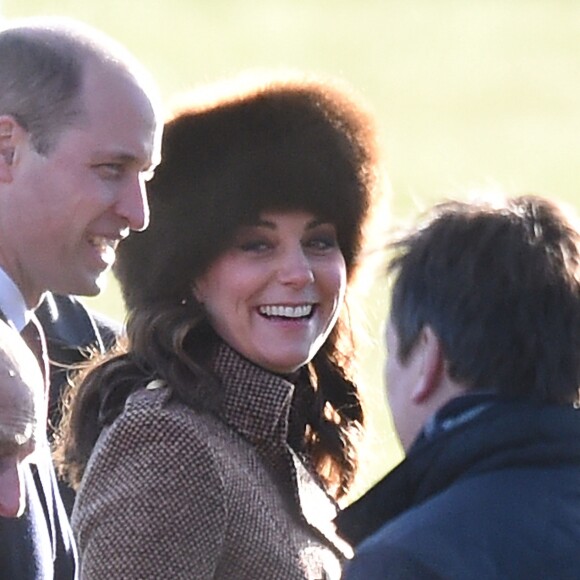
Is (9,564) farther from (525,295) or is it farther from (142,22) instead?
(142,22)

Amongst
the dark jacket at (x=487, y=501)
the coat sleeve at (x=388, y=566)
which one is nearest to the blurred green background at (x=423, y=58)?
the dark jacket at (x=487, y=501)

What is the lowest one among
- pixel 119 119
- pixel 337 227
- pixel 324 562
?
pixel 324 562

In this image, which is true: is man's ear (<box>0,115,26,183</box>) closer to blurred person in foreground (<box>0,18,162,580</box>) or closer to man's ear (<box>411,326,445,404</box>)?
blurred person in foreground (<box>0,18,162,580</box>)

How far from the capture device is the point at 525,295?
10.1ft

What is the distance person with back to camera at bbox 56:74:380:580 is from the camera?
368 centimetres

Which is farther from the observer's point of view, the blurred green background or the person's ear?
the blurred green background

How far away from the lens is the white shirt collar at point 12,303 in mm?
3371

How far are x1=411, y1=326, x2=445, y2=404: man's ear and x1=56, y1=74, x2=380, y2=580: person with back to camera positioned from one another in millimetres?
739

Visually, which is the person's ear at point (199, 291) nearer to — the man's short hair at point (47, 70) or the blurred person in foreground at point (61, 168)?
the blurred person in foreground at point (61, 168)

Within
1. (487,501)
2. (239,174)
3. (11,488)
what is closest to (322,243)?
(239,174)

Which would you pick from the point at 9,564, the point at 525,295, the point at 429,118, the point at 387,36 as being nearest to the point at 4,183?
the point at 9,564

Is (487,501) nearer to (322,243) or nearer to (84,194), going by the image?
(84,194)

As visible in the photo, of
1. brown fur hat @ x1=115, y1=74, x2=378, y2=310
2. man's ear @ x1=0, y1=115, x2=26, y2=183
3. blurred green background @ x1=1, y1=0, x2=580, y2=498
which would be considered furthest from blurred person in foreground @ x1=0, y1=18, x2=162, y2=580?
blurred green background @ x1=1, y1=0, x2=580, y2=498

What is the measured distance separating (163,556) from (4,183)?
0.74 m
